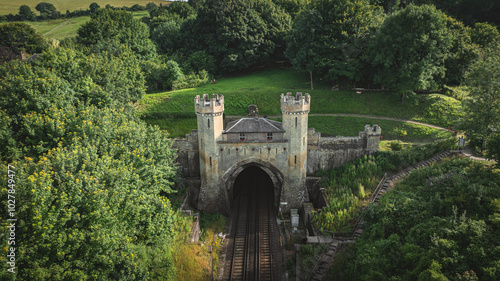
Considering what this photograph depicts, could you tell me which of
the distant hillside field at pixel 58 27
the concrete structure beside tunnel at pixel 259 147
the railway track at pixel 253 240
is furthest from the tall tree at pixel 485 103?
the distant hillside field at pixel 58 27

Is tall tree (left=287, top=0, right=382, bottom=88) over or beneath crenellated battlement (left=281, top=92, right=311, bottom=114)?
over

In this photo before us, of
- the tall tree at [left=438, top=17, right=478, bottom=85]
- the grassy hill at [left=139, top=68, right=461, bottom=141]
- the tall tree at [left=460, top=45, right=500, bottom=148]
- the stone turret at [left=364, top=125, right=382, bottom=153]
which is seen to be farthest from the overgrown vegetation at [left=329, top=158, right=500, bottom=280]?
the tall tree at [left=438, top=17, right=478, bottom=85]

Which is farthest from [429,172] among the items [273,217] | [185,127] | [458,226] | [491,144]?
[185,127]

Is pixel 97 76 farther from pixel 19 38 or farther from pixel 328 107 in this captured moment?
pixel 19 38

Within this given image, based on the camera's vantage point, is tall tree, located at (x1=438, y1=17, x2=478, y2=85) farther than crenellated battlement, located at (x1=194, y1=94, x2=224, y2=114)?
Yes

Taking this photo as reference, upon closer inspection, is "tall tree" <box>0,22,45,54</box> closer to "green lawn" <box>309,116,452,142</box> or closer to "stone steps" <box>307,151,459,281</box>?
"green lawn" <box>309,116,452,142</box>

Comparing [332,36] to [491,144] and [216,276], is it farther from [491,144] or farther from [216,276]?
[216,276]
